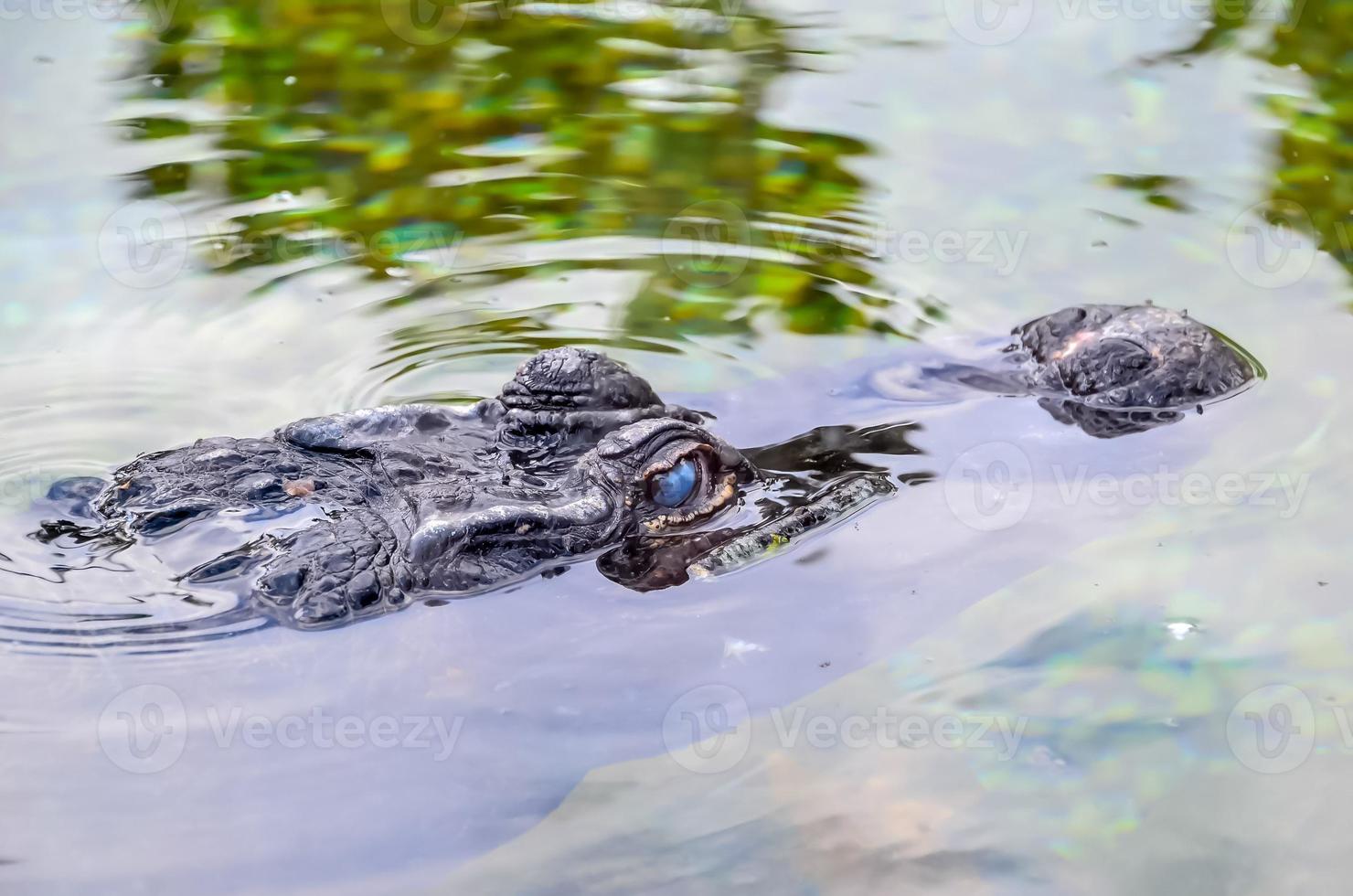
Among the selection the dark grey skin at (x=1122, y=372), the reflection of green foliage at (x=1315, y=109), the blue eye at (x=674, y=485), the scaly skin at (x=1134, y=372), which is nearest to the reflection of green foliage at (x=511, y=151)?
the dark grey skin at (x=1122, y=372)

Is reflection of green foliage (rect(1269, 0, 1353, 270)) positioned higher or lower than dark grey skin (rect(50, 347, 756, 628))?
higher

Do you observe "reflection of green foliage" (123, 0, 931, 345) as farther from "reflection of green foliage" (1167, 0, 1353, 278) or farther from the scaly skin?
"reflection of green foliage" (1167, 0, 1353, 278)

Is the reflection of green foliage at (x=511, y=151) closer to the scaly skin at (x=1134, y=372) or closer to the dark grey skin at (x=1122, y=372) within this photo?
the dark grey skin at (x=1122, y=372)

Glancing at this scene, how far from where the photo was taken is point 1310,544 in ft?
16.0

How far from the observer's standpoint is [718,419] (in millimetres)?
5176

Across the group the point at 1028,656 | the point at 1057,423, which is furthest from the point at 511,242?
the point at 1028,656

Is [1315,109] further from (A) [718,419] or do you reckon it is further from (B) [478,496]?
(B) [478,496]

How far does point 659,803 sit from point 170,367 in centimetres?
328

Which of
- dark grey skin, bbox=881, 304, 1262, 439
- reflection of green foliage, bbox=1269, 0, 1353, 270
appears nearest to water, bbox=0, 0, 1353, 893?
reflection of green foliage, bbox=1269, 0, 1353, 270

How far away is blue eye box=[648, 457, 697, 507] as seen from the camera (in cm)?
438

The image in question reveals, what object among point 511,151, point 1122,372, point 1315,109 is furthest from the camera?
point 1315,109

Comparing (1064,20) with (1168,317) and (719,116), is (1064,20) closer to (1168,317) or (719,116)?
(719,116)

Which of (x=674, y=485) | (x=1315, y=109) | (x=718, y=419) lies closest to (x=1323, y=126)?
(x=1315, y=109)

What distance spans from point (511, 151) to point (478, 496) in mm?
3743
